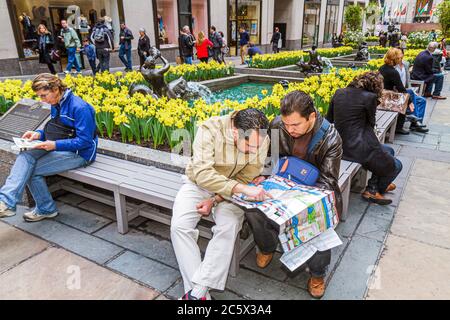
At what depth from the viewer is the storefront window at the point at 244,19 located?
22156mm

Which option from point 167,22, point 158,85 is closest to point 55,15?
point 167,22

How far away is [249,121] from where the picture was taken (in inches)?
98.5

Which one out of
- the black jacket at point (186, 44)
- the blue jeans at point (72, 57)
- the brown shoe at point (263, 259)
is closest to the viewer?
the brown shoe at point (263, 259)

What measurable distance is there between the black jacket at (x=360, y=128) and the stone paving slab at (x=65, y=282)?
8.30 feet

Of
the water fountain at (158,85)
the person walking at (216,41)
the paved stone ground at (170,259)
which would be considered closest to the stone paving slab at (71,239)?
the paved stone ground at (170,259)

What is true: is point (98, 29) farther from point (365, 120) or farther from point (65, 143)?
point (365, 120)

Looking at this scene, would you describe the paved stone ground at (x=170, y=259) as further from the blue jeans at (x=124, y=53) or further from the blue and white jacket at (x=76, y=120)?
the blue jeans at (x=124, y=53)

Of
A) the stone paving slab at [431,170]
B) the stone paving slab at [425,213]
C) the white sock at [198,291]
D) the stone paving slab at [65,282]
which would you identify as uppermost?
the white sock at [198,291]

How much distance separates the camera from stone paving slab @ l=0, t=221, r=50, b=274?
320 centimetres

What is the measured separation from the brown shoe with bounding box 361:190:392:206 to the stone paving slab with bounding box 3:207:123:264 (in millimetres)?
2788

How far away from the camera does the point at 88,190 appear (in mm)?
4211

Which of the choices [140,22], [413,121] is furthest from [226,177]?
[140,22]

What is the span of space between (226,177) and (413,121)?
5.82 m

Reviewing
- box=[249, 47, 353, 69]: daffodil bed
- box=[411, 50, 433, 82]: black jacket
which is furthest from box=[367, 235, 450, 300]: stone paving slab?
box=[249, 47, 353, 69]: daffodil bed
